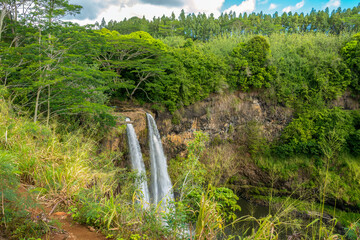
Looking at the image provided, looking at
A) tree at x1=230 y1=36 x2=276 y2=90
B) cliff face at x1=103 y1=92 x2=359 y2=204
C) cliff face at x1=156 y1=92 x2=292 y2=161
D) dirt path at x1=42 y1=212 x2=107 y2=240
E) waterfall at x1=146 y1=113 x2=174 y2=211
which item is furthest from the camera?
tree at x1=230 y1=36 x2=276 y2=90

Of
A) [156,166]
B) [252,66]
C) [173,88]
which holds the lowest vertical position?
[156,166]

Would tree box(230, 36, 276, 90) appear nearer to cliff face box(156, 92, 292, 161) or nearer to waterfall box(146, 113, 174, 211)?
cliff face box(156, 92, 292, 161)

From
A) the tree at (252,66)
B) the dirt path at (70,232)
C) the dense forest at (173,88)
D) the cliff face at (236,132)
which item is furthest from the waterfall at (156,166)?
the dirt path at (70,232)

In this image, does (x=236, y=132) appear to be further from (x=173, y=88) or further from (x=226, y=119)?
(x=173, y=88)

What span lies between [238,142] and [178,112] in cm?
A: 526

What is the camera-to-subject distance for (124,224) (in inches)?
93.7

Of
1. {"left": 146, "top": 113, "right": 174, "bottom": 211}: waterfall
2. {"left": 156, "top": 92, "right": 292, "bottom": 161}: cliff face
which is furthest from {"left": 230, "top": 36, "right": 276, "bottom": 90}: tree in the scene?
{"left": 146, "top": 113, "right": 174, "bottom": 211}: waterfall

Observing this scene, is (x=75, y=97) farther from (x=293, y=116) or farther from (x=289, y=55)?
(x=289, y=55)

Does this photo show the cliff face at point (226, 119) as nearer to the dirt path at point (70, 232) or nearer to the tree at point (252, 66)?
the tree at point (252, 66)

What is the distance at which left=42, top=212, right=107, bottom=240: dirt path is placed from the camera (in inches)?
81.5

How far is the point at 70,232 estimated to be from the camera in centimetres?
217

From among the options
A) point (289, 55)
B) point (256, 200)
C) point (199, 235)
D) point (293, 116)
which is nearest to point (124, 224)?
point (199, 235)

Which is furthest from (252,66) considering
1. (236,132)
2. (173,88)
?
(173,88)

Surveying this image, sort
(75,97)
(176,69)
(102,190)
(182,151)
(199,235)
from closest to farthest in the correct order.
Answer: (199,235) < (102,190) < (75,97) < (176,69) < (182,151)
